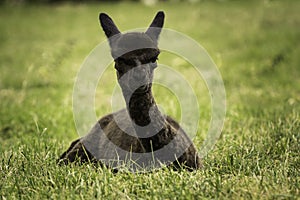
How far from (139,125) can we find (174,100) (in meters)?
3.88

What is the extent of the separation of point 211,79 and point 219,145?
4.46 m

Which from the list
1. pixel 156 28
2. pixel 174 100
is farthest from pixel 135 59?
pixel 174 100

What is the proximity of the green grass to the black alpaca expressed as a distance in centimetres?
21

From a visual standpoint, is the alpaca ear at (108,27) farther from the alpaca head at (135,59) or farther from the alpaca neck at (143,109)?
the alpaca neck at (143,109)

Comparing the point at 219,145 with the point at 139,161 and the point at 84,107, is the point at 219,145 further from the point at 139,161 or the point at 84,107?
the point at 84,107

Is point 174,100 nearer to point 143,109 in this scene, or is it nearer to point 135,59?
point 143,109

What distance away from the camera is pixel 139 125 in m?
4.29

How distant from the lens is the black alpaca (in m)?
3.93

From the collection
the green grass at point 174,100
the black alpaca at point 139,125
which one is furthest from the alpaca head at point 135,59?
the green grass at point 174,100

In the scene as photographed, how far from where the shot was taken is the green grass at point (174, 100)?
3.73 metres

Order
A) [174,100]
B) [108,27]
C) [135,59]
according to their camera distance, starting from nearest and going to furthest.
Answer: [135,59]
[108,27]
[174,100]

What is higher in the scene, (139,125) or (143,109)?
(143,109)

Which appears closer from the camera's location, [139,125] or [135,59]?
[135,59]

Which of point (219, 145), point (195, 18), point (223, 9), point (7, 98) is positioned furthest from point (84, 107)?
point (223, 9)
